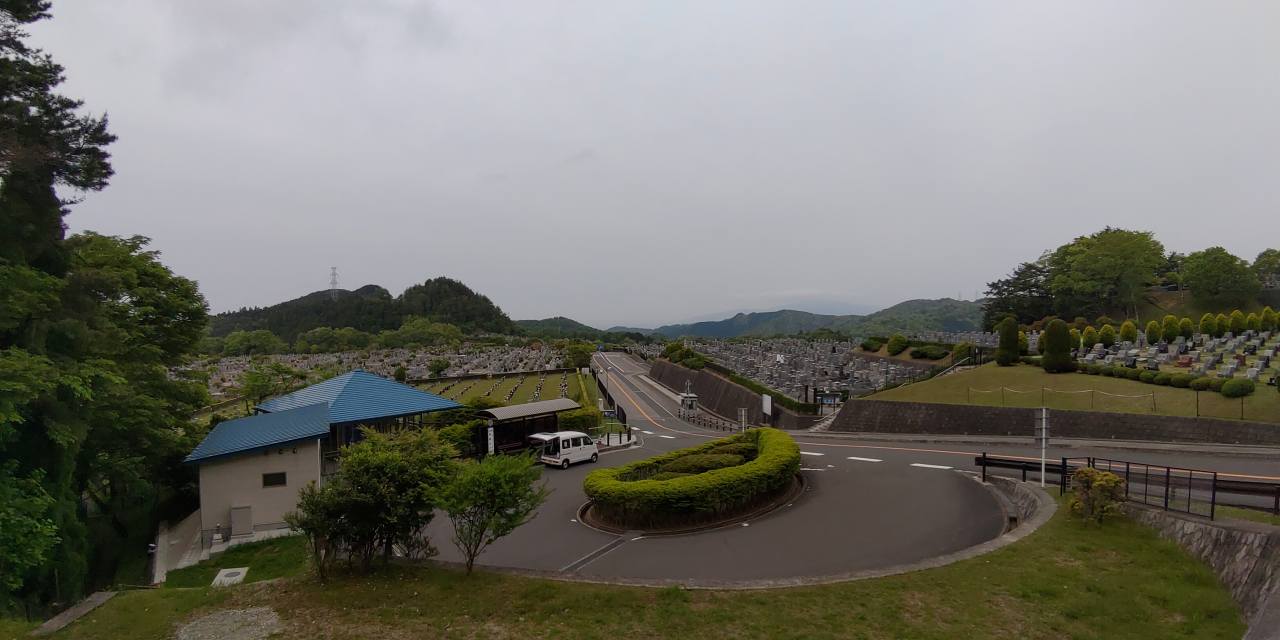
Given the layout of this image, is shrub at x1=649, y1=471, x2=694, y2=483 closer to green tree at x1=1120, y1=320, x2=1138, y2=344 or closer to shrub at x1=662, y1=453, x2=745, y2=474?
shrub at x1=662, y1=453, x2=745, y2=474

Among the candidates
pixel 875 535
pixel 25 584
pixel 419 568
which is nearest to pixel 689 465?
pixel 875 535

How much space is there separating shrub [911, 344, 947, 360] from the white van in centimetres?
3035

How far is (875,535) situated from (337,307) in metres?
152

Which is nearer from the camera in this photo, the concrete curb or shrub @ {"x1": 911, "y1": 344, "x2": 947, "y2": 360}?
the concrete curb

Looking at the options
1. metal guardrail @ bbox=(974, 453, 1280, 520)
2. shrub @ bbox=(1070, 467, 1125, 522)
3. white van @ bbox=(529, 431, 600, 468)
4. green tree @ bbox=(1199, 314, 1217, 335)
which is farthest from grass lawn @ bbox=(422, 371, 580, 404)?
green tree @ bbox=(1199, 314, 1217, 335)

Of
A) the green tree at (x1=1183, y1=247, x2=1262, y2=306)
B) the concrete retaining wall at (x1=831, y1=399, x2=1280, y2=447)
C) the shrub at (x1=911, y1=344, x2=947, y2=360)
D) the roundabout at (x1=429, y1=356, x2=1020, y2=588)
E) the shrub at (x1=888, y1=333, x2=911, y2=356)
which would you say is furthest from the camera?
the green tree at (x1=1183, y1=247, x2=1262, y2=306)

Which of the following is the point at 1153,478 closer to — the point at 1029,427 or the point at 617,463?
the point at 1029,427

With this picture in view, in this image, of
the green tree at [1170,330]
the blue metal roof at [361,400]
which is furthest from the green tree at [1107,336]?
the blue metal roof at [361,400]

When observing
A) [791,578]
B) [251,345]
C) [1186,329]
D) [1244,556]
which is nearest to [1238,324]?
[1186,329]

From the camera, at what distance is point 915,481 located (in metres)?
15.5

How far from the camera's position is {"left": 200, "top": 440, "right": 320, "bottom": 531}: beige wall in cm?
1373

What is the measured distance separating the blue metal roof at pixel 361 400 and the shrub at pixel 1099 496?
1892cm

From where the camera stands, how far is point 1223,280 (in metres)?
48.2

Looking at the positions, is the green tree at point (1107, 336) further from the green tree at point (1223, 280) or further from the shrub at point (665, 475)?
the green tree at point (1223, 280)
